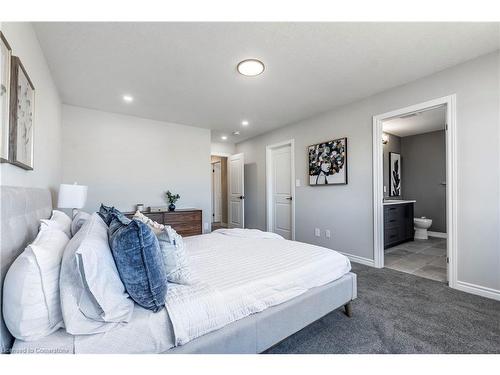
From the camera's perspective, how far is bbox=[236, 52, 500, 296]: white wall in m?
2.19

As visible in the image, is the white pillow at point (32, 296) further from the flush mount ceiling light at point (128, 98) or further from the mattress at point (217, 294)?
the flush mount ceiling light at point (128, 98)

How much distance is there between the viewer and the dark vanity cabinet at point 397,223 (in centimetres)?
400

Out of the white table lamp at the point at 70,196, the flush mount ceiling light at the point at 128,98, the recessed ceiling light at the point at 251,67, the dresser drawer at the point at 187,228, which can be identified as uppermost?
the recessed ceiling light at the point at 251,67

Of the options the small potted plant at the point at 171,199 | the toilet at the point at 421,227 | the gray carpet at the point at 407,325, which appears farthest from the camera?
the toilet at the point at 421,227

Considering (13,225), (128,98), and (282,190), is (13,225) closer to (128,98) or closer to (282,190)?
(128,98)

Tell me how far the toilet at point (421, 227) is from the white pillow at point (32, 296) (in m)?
5.80

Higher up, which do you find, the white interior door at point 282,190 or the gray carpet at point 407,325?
the white interior door at point 282,190

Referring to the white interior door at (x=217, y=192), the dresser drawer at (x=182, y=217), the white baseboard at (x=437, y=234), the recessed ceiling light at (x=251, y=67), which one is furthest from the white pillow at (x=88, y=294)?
the white baseboard at (x=437, y=234)

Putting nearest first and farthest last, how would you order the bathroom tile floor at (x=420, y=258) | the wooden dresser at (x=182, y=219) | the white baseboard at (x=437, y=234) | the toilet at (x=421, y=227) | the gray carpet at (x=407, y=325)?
the gray carpet at (x=407, y=325)
the bathroom tile floor at (x=420, y=258)
the wooden dresser at (x=182, y=219)
the toilet at (x=421, y=227)
the white baseboard at (x=437, y=234)

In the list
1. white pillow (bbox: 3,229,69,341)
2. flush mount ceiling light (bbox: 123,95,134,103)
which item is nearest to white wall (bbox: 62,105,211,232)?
flush mount ceiling light (bbox: 123,95,134,103)

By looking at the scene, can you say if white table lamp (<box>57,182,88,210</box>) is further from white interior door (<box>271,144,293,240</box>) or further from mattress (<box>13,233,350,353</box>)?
white interior door (<box>271,144,293,240</box>)
